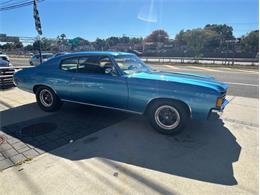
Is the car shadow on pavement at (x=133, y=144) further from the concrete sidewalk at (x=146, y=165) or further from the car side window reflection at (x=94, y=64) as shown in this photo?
the car side window reflection at (x=94, y=64)

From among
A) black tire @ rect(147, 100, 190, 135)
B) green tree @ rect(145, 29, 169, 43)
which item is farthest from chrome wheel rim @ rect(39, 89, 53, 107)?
green tree @ rect(145, 29, 169, 43)

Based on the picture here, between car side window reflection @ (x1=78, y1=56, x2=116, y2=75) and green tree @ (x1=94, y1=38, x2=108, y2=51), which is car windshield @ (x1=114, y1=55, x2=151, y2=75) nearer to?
car side window reflection @ (x1=78, y1=56, x2=116, y2=75)

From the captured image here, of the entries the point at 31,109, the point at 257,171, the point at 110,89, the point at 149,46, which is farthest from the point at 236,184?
the point at 149,46

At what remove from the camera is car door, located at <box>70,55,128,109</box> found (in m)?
4.10

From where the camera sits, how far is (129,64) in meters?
A: 4.53

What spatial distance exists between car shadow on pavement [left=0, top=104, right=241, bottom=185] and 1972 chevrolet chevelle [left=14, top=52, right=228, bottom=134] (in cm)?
40

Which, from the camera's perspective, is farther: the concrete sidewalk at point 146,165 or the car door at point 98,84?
the car door at point 98,84

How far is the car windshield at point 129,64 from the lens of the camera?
427 cm

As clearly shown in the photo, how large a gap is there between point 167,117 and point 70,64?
101 inches

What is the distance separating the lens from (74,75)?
4.65 meters

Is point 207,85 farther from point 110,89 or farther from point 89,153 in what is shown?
point 89,153

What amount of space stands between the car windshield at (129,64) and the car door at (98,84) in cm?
20

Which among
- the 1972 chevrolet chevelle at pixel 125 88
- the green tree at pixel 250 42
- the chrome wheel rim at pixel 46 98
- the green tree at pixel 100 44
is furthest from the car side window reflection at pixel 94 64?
the green tree at pixel 100 44

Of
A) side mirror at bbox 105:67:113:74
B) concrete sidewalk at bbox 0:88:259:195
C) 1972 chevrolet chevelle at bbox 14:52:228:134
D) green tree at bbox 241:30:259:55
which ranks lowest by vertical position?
concrete sidewalk at bbox 0:88:259:195
